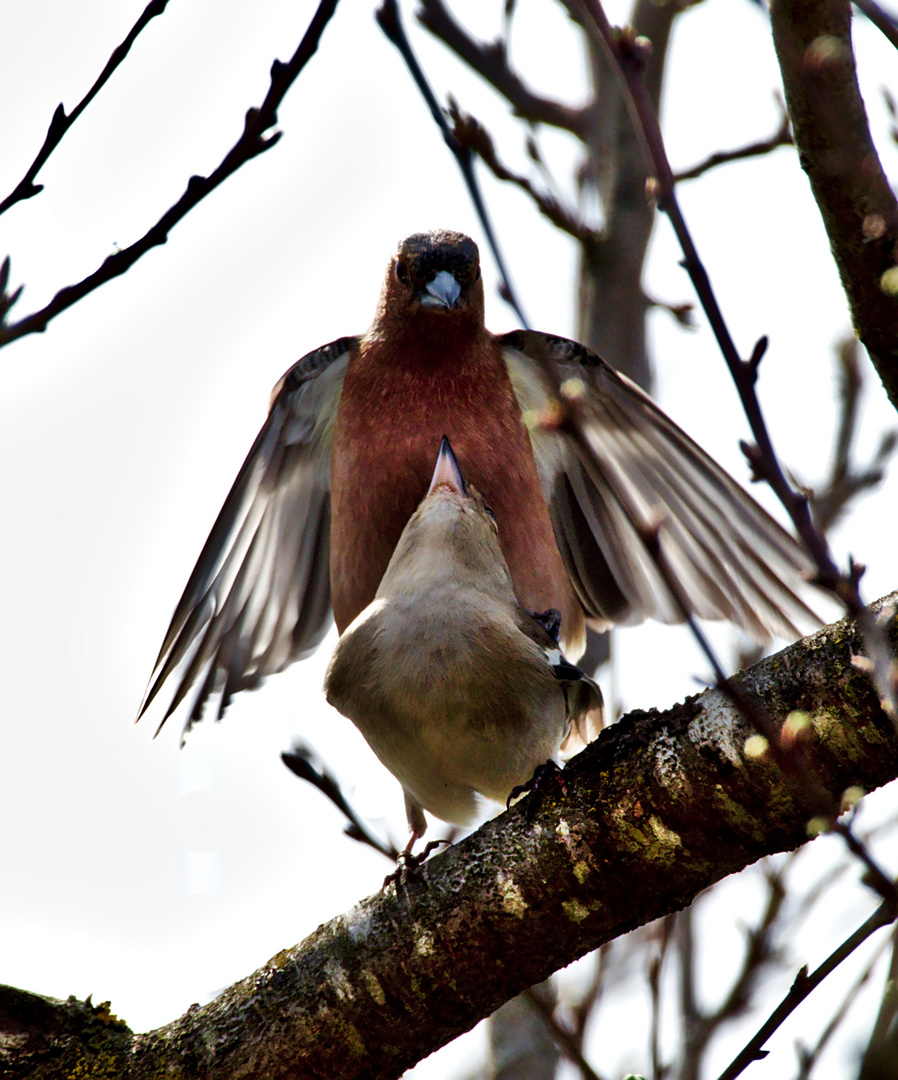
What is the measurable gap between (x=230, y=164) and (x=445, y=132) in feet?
1.58

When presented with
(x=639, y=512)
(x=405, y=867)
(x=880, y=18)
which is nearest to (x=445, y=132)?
(x=880, y=18)

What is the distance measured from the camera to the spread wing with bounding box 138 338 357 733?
5.33 m

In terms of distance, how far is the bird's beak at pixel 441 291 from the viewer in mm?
4637

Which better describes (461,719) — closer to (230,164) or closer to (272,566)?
(230,164)

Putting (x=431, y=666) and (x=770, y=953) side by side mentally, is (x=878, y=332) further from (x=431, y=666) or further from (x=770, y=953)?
(x=770, y=953)

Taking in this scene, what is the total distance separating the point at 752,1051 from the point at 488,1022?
3.04m

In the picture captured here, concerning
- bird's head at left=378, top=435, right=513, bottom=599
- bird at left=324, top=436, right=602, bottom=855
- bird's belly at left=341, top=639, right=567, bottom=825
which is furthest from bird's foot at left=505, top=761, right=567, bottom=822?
Answer: bird's head at left=378, top=435, right=513, bottom=599

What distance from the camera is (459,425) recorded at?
4.61 metres

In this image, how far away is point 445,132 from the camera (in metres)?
1.76

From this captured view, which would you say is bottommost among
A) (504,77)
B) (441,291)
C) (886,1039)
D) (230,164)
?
(886,1039)

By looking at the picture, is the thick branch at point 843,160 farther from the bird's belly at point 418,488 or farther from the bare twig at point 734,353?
the bird's belly at point 418,488

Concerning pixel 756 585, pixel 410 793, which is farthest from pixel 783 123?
pixel 410 793

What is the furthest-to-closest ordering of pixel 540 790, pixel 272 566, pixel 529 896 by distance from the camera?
pixel 272 566
pixel 540 790
pixel 529 896

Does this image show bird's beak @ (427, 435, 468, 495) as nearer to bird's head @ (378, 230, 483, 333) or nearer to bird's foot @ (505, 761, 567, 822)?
bird's head @ (378, 230, 483, 333)
